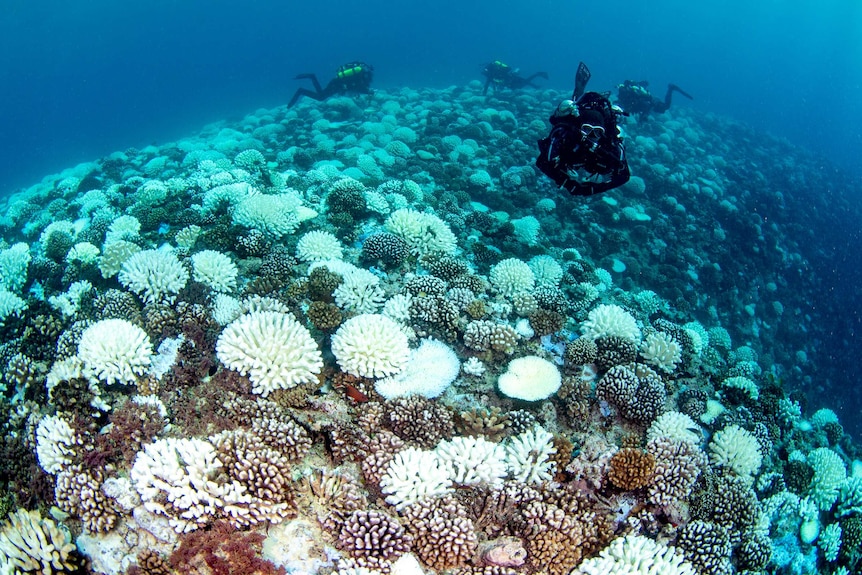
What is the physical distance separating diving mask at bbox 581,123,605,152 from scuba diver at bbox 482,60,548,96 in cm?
2232

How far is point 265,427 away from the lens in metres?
4.82

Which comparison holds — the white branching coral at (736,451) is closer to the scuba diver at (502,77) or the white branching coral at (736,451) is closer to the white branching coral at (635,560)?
the white branching coral at (635,560)

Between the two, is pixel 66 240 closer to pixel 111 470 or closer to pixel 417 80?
pixel 111 470

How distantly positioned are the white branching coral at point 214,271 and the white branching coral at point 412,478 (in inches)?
178

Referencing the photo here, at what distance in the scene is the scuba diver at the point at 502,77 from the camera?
27031 millimetres

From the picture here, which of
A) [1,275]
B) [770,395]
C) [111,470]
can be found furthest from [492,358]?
[1,275]

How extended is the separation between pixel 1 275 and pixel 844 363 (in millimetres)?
28311

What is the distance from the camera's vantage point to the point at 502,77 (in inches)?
1079

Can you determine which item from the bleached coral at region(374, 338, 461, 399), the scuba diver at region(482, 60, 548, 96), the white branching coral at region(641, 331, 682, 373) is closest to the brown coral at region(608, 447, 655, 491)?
the bleached coral at region(374, 338, 461, 399)

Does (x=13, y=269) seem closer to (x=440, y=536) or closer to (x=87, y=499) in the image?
(x=87, y=499)

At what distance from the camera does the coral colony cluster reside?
430 centimetres

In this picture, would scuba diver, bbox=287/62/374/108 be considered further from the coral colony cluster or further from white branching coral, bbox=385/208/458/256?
white branching coral, bbox=385/208/458/256

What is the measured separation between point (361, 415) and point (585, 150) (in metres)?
5.45

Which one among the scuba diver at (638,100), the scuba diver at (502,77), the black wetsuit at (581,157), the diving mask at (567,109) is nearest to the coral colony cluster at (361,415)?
the black wetsuit at (581,157)
